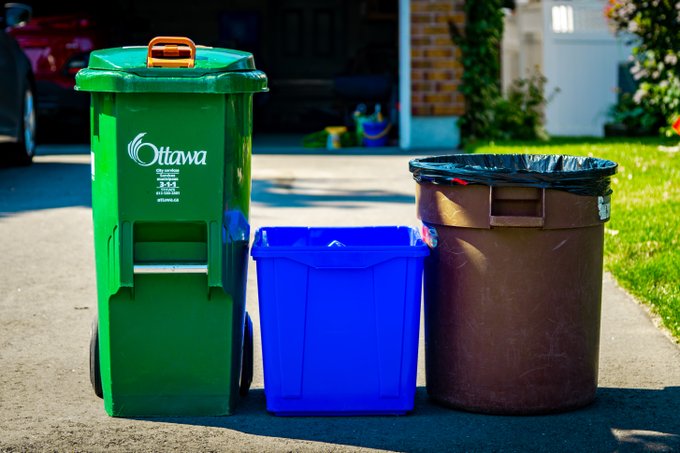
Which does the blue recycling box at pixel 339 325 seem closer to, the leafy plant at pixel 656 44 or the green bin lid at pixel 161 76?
the green bin lid at pixel 161 76

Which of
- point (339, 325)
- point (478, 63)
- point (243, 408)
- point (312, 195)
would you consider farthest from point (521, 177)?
point (478, 63)

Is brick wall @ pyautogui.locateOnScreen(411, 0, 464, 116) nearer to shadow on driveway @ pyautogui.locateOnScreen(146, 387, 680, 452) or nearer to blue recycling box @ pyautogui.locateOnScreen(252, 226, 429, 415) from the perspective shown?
shadow on driveway @ pyautogui.locateOnScreen(146, 387, 680, 452)

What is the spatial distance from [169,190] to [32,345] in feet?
5.83

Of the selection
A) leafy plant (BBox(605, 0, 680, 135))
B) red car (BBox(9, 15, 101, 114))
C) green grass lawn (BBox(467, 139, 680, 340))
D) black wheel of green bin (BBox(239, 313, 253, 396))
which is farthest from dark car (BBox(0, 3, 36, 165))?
black wheel of green bin (BBox(239, 313, 253, 396))

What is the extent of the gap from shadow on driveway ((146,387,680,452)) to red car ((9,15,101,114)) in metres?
10.3

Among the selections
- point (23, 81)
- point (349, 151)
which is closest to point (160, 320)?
point (23, 81)

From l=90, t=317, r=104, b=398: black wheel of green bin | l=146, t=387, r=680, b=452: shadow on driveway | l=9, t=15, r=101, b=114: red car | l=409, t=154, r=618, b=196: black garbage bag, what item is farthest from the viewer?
l=9, t=15, r=101, b=114: red car

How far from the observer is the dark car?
1170 cm

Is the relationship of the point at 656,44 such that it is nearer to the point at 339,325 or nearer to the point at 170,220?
the point at 339,325

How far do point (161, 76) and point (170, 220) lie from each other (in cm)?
53

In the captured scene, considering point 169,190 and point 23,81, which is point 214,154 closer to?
point 169,190

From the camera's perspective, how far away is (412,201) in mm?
10141

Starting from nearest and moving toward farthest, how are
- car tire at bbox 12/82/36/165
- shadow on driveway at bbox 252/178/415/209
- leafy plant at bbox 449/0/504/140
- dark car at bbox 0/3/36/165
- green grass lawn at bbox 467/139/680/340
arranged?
green grass lawn at bbox 467/139/680/340 < shadow on driveway at bbox 252/178/415/209 < dark car at bbox 0/3/36/165 < car tire at bbox 12/82/36/165 < leafy plant at bbox 449/0/504/140

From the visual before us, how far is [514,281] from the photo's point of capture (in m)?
4.61
